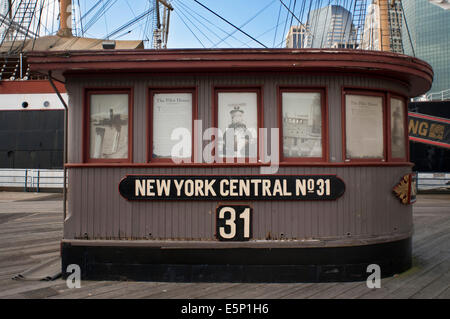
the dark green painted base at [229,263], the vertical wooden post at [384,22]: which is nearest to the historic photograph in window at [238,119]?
the dark green painted base at [229,263]

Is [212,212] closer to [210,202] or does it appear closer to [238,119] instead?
[210,202]

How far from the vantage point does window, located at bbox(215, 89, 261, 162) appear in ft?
17.1

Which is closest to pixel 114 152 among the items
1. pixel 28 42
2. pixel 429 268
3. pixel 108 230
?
pixel 108 230

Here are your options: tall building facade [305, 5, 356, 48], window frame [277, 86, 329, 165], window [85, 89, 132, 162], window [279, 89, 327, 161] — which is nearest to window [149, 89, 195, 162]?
window [85, 89, 132, 162]

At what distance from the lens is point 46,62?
501 centimetres

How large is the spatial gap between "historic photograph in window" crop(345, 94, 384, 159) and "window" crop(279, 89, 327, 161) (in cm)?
40

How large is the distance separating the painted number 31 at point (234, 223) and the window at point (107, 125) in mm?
1785

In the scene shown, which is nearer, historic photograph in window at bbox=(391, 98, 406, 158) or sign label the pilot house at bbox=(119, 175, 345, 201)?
sign label the pilot house at bbox=(119, 175, 345, 201)

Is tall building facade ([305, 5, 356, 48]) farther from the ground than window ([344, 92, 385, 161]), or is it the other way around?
tall building facade ([305, 5, 356, 48])

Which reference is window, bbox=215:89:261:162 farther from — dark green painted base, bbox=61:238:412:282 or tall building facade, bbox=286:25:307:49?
dark green painted base, bbox=61:238:412:282

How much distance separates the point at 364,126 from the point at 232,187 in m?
2.28

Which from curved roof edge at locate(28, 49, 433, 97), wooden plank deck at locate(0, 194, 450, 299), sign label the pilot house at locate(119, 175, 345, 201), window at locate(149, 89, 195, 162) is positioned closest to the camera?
wooden plank deck at locate(0, 194, 450, 299)

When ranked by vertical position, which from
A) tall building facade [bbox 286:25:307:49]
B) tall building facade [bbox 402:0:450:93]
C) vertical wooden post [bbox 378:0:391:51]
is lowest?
tall building facade [bbox 286:25:307:49]

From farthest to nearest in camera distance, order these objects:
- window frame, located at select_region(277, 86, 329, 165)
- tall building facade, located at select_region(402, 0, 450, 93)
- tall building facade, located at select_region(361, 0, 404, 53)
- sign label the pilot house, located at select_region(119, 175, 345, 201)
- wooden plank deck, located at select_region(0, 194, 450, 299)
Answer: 1. tall building facade, located at select_region(402, 0, 450, 93)
2. tall building facade, located at select_region(361, 0, 404, 53)
3. window frame, located at select_region(277, 86, 329, 165)
4. sign label the pilot house, located at select_region(119, 175, 345, 201)
5. wooden plank deck, located at select_region(0, 194, 450, 299)
